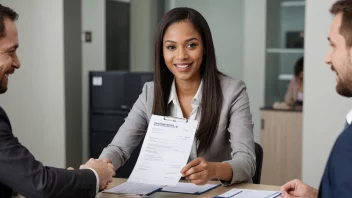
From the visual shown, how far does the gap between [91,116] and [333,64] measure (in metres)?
3.85

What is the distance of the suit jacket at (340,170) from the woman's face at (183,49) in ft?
3.65

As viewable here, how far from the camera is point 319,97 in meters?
3.76

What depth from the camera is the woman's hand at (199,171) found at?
1795 mm

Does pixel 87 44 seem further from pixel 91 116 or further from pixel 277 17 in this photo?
pixel 277 17

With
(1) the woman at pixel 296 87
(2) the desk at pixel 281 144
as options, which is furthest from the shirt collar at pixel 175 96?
(1) the woman at pixel 296 87

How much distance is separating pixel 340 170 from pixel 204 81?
1202mm

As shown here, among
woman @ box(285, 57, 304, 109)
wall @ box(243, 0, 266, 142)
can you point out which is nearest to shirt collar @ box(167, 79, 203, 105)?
woman @ box(285, 57, 304, 109)

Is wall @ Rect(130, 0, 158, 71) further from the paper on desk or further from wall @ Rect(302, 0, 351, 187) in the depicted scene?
the paper on desk

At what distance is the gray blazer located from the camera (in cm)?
210

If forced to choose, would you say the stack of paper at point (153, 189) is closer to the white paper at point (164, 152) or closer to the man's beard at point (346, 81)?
the white paper at point (164, 152)

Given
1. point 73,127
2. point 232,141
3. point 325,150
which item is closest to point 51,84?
point 73,127

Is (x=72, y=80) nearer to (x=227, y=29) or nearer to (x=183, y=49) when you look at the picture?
(x=183, y=49)

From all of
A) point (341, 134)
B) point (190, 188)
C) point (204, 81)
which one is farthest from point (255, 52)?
point (341, 134)

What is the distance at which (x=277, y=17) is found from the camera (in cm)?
662
